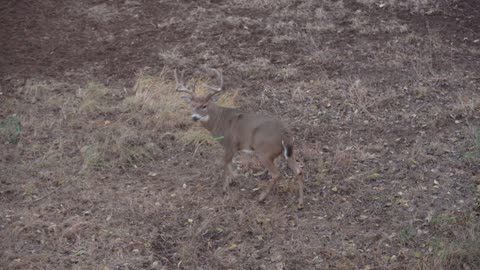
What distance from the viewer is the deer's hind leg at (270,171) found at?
19.7ft

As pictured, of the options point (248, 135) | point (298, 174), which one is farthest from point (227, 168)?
point (298, 174)

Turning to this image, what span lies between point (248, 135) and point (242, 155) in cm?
98

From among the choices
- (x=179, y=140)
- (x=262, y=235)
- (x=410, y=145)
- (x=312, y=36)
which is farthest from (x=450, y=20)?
(x=262, y=235)

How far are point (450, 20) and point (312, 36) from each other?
217cm

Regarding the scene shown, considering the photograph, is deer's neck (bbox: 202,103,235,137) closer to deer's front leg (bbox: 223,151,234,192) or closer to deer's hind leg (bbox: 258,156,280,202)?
deer's front leg (bbox: 223,151,234,192)

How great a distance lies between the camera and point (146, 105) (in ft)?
25.8

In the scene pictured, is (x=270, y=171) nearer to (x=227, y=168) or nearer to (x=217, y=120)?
(x=227, y=168)

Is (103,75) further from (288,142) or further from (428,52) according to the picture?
(428,52)

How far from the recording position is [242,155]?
7070mm

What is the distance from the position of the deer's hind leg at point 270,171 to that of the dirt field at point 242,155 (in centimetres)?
9

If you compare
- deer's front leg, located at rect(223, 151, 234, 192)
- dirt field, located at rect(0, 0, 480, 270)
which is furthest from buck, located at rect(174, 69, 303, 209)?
dirt field, located at rect(0, 0, 480, 270)

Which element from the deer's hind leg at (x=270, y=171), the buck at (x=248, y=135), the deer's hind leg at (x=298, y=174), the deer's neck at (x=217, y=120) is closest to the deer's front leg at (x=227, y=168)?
the buck at (x=248, y=135)

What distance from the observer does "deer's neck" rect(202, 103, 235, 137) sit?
653 cm

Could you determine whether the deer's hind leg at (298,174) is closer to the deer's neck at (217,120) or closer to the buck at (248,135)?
the buck at (248,135)
